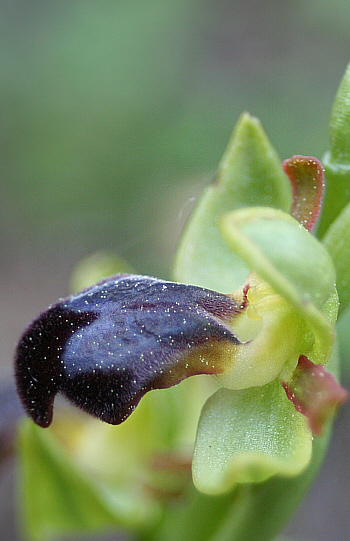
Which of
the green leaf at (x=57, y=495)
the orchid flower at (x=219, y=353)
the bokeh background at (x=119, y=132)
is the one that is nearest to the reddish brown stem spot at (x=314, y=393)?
the orchid flower at (x=219, y=353)

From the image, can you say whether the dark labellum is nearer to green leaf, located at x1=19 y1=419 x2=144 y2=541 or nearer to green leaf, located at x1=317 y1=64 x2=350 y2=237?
green leaf, located at x1=317 y1=64 x2=350 y2=237

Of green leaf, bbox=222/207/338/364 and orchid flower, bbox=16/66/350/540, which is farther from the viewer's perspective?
orchid flower, bbox=16/66/350/540

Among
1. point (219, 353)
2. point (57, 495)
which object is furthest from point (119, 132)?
point (219, 353)

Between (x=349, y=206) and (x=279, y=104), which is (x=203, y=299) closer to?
(x=349, y=206)

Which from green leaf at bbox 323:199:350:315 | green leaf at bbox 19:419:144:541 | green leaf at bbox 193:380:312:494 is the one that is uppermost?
green leaf at bbox 323:199:350:315

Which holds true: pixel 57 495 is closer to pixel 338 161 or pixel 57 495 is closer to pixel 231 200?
pixel 231 200

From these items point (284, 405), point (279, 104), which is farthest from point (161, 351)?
point (279, 104)

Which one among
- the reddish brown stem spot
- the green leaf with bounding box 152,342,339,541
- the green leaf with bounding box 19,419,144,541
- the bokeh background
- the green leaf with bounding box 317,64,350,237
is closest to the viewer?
the reddish brown stem spot

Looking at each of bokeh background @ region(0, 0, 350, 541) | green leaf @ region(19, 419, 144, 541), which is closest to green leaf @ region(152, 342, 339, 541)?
green leaf @ region(19, 419, 144, 541)
